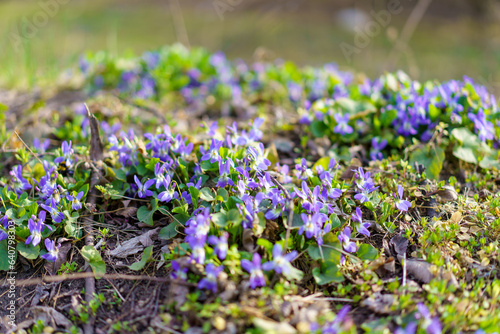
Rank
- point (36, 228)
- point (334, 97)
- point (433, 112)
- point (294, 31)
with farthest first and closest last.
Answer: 1. point (294, 31)
2. point (334, 97)
3. point (433, 112)
4. point (36, 228)

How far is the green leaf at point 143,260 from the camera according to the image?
1.87 metres

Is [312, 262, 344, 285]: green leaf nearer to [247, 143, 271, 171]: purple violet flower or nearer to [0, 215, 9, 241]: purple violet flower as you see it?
[247, 143, 271, 171]: purple violet flower

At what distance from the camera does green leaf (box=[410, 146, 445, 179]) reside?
2473 millimetres

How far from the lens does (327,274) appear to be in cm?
177

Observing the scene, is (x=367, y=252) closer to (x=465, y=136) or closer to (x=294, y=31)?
(x=465, y=136)

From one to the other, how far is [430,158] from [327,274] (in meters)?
1.24

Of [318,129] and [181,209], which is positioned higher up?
[181,209]

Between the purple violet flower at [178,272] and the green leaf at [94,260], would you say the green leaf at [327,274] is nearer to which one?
the purple violet flower at [178,272]

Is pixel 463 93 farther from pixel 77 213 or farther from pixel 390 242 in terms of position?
pixel 77 213

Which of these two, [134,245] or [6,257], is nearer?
[6,257]

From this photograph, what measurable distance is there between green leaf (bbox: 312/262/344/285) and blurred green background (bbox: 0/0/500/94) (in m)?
4.17

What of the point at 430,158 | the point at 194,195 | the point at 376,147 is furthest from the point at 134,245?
the point at 430,158

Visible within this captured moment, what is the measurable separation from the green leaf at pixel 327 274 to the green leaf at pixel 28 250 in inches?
51.9

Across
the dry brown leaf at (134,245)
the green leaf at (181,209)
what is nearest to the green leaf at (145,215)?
the dry brown leaf at (134,245)
